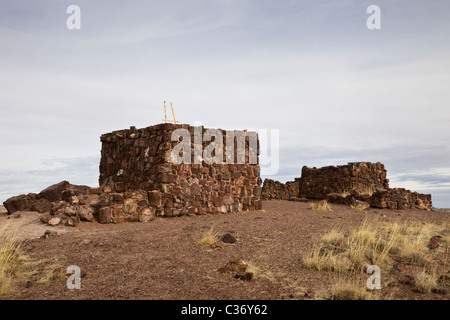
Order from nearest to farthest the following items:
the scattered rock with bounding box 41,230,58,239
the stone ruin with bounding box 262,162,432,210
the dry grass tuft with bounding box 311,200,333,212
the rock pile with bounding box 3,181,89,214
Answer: the scattered rock with bounding box 41,230,58,239, the rock pile with bounding box 3,181,89,214, the dry grass tuft with bounding box 311,200,333,212, the stone ruin with bounding box 262,162,432,210

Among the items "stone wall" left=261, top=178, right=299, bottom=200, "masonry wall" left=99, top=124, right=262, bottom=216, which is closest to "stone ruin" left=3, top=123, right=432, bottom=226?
"masonry wall" left=99, top=124, right=262, bottom=216

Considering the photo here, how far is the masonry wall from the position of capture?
503 inches

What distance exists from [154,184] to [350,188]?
12701 millimetres

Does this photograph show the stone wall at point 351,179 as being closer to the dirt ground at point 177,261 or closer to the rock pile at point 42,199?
the dirt ground at point 177,261

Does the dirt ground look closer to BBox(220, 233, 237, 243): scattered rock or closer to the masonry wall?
BBox(220, 233, 237, 243): scattered rock

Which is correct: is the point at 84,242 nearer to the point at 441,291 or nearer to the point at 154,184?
the point at 154,184

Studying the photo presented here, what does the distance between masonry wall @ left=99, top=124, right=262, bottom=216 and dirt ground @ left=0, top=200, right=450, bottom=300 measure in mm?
2474

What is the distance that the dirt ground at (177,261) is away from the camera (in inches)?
207

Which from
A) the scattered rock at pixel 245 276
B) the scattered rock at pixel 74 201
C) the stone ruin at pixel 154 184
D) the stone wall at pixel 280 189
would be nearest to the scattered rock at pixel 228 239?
the scattered rock at pixel 245 276

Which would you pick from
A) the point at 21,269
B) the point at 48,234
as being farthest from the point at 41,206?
the point at 21,269

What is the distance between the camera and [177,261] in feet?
22.0

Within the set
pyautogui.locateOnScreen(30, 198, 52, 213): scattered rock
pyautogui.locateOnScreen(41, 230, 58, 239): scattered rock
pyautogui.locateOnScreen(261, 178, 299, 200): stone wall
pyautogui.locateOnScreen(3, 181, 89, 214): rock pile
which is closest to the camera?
pyautogui.locateOnScreen(41, 230, 58, 239): scattered rock

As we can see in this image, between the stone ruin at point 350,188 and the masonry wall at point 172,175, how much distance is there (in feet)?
21.7
